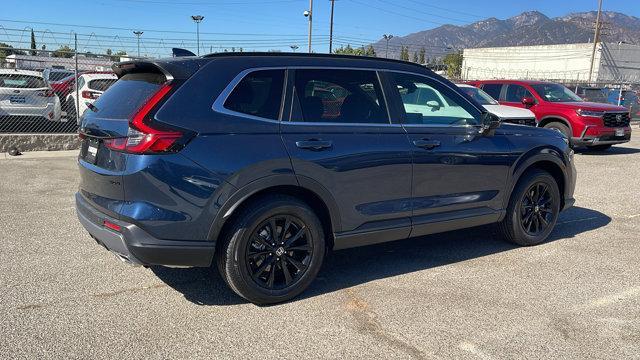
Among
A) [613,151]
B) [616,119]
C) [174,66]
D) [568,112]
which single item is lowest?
[613,151]

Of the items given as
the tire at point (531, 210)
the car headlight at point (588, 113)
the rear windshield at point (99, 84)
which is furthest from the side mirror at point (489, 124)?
the rear windshield at point (99, 84)

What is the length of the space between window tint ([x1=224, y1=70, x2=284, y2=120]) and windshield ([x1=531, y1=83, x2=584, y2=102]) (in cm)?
1111

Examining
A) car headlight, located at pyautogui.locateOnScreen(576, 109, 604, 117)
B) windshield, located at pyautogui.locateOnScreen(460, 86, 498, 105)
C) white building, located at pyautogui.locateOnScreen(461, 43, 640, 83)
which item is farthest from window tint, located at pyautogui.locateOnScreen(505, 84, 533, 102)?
white building, located at pyautogui.locateOnScreen(461, 43, 640, 83)

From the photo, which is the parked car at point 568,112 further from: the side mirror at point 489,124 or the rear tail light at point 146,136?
the rear tail light at point 146,136

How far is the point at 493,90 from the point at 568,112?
1.96 m

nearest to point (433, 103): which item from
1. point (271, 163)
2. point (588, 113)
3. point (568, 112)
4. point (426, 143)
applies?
point (426, 143)

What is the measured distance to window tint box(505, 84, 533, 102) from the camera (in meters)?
13.5

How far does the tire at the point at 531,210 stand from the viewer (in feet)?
17.7

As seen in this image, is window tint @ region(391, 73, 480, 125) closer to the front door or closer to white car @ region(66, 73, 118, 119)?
the front door

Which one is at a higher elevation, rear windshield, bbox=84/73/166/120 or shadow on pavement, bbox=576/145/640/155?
rear windshield, bbox=84/73/166/120

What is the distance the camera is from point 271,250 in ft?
13.0

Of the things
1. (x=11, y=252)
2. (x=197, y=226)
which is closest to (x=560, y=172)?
(x=197, y=226)

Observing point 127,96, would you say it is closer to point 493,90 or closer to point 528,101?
point 528,101

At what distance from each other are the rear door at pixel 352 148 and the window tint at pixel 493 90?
10.3m
